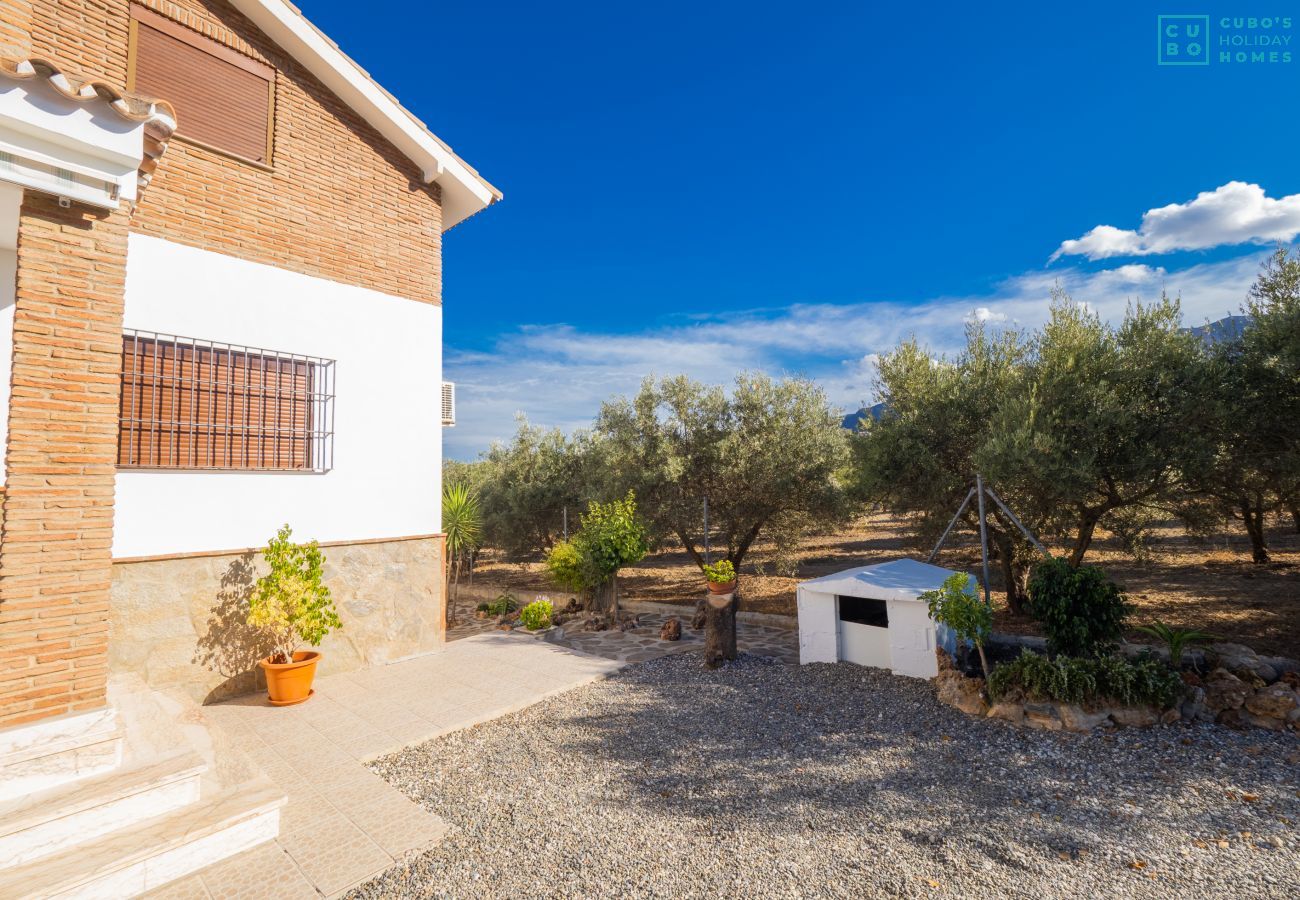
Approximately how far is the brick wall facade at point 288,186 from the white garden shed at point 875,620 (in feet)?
25.2

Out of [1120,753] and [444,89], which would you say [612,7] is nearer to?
[444,89]

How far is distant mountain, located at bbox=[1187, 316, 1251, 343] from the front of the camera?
31.4 feet

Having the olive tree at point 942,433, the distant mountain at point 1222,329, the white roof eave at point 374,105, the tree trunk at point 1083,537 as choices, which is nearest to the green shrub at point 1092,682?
the tree trunk at point 1083,537

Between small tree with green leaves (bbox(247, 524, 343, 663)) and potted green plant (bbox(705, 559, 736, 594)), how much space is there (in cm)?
524

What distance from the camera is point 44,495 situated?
3.64m

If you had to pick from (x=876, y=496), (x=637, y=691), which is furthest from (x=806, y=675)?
(x=876, y=496)

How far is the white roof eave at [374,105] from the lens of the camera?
7.94 metres

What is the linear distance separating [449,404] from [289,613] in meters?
4.50

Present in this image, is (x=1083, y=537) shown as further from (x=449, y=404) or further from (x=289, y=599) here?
(x=289, y=599)

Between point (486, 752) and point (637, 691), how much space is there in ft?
7.61

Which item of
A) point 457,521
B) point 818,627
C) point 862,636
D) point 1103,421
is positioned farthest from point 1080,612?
point 457,521

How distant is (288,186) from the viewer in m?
7.94

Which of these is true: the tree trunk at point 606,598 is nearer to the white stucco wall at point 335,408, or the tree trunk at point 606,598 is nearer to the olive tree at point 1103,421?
the white stucco wall at point 335,408

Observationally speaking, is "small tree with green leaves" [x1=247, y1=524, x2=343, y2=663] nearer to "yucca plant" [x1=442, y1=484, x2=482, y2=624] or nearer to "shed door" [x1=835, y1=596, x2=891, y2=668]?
"yucca plant" [x1=442, y1=484, x2=482, y2=624]
